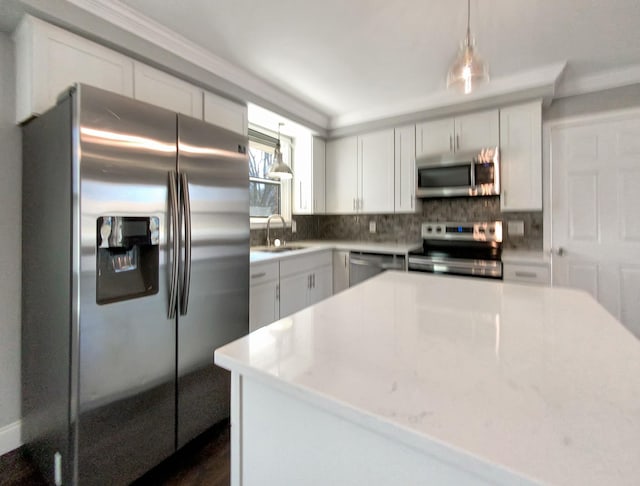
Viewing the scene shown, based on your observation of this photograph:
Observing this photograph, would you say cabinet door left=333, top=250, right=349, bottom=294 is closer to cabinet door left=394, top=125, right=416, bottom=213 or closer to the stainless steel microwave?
cabinet door left=394, top=125, right=416, bottom=213

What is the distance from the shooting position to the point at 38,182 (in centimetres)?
151

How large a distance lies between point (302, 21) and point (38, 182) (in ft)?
5.66

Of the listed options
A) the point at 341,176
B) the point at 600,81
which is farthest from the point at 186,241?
the point at 600,81

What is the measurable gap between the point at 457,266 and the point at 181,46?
2699 millimetres

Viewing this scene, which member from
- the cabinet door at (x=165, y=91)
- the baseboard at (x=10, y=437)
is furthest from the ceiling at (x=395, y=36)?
the baseboard at (x=10, y=437)

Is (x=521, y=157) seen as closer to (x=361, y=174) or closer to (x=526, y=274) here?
(x=526, y=274)

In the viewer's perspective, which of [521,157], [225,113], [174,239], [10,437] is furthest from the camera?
[521,157]

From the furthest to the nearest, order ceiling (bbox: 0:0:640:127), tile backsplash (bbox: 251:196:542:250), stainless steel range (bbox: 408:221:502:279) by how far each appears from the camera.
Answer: tile backsplash (bbox: 251:196:542:250) < stainless steel range (bbox: 408:221:502:279) < ceiling (bbox: 0:0:640:127)

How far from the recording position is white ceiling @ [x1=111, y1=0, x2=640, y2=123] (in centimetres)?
177

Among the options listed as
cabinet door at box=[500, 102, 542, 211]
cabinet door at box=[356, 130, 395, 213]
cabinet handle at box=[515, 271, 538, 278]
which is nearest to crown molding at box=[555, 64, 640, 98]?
cabinet door at box=[500, 102, 542, 211]

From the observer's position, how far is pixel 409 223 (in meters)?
3.65

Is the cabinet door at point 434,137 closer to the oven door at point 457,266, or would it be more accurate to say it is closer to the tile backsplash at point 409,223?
the tile backsplash at point 409,223

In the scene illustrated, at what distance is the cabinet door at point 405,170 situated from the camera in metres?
3.29

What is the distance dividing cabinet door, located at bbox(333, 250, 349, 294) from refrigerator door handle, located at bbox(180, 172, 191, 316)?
2.00m
